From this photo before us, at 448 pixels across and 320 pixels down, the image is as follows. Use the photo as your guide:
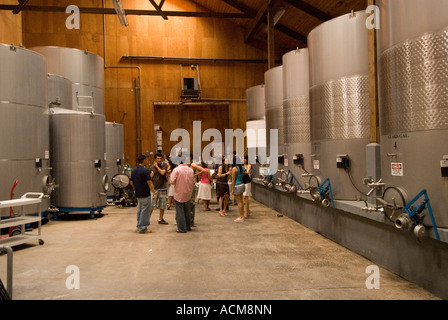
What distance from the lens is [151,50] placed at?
18219 mm

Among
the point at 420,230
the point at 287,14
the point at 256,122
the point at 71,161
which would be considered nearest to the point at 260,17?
the point at 287,14

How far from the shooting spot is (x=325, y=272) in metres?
5.07

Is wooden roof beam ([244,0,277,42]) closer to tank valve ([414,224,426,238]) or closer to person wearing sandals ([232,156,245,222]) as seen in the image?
person wearing sandals ([232,156,245,222])

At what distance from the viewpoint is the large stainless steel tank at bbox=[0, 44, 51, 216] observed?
743cm

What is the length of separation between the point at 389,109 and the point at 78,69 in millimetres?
11694

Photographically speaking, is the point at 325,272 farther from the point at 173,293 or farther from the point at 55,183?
the point at 55,183

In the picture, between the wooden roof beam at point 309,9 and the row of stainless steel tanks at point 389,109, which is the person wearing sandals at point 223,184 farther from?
the wooden roof beam at point 309,9

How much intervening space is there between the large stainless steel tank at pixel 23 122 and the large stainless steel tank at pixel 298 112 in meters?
5.90

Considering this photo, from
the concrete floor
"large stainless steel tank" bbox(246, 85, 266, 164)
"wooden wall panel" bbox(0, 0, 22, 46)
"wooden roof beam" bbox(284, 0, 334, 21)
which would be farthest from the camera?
"wooden roof beam" bbox(284, 0, 334, 21)

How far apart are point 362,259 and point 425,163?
7.32 ft

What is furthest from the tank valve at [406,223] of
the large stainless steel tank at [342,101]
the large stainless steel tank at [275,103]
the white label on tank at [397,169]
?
the large stainless steel tank at [275,103]

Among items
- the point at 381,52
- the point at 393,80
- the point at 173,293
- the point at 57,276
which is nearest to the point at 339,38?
the point at 381,52

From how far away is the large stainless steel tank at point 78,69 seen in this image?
1291cm

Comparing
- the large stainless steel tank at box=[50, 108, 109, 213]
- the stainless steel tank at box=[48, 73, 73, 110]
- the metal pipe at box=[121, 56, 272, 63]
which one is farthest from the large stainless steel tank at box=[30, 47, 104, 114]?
the metal pipe at box=[121, 56, 272, 63]
